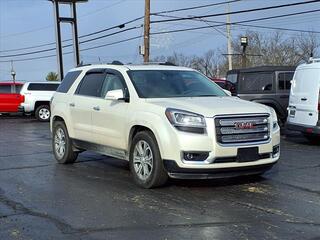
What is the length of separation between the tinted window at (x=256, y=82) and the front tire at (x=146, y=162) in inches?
362

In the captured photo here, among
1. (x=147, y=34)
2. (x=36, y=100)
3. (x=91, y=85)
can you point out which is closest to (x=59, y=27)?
(x=147, y=34)

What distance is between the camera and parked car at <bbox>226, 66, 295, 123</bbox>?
16.0 metres

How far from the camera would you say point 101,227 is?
571 centimetres

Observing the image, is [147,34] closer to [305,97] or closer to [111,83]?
[305,97]

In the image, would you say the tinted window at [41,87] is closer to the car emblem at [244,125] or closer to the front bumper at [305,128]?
the front bumper at [305,128]

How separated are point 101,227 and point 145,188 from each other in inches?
77.6

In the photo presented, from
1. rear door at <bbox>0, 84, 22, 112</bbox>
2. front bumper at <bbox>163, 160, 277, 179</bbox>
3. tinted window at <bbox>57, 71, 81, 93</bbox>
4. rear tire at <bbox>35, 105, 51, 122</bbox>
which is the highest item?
tinted window at <bbox>57, 71, 81, 93</bbox>

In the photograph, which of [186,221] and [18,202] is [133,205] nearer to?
[186,221]

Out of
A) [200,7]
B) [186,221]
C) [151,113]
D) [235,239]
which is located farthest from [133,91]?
[200,7]

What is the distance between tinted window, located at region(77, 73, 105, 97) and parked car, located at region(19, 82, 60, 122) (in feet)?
51.3

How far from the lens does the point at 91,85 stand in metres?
9.38

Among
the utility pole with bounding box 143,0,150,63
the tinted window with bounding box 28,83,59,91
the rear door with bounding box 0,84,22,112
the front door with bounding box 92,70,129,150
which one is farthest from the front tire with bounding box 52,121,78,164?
the utility pole with bounding box 143,0,150,63

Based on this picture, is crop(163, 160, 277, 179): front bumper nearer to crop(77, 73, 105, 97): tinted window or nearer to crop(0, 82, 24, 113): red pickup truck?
crop(77, 73, 105, 97): tinted window

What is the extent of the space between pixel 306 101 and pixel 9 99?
1750cm
